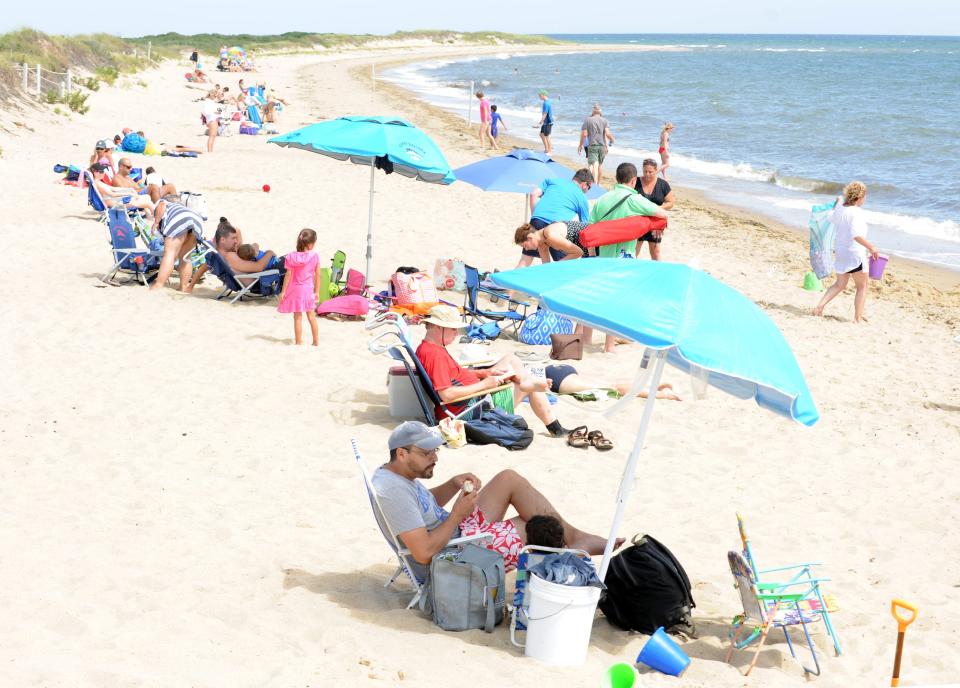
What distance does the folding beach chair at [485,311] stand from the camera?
9.51 meters

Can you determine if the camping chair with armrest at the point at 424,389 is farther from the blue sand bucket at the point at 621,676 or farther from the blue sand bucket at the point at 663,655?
the blue sand bucket at the point at 621,676

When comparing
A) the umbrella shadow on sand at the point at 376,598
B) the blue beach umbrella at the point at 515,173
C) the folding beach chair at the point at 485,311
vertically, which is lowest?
the umbrella shadow on sand at the point at 376,598

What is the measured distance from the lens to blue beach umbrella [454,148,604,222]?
1047 centimetres

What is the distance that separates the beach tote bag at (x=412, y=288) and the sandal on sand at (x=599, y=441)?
3.16 meters

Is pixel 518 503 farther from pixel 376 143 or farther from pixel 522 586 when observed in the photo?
pixel 376 143

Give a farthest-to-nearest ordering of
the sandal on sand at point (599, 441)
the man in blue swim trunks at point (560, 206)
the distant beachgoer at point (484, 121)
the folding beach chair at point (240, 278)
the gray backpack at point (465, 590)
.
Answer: the distant beachgoer at point (484, 121)
the folding beach chair at point (240, 278)
the man in blue swim trunks at point (560, 206)
the sandal on sand at point (599, 441)
the gray backpack at point (465, 590)

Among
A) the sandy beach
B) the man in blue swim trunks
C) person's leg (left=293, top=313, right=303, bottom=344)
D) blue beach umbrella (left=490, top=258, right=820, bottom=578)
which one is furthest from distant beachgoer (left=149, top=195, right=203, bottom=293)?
blue beach umbrella (left=490, top=258, right=820, bottom=578)

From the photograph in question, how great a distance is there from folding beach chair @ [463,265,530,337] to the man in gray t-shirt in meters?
4.62

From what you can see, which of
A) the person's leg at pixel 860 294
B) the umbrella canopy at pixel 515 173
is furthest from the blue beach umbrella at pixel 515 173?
the person's leg at pixel 860 294

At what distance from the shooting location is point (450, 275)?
34.7ft

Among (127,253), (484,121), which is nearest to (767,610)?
(127,253)

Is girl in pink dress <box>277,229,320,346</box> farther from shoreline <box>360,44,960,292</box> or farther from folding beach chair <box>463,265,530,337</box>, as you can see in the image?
shoreline <box>360,44,960,292</box>

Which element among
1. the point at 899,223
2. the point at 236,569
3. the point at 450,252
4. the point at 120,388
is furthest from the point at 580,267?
the point at 899,223

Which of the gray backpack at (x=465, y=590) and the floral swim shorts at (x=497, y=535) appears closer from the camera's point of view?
the gray backpack at (x=465, y=590)
